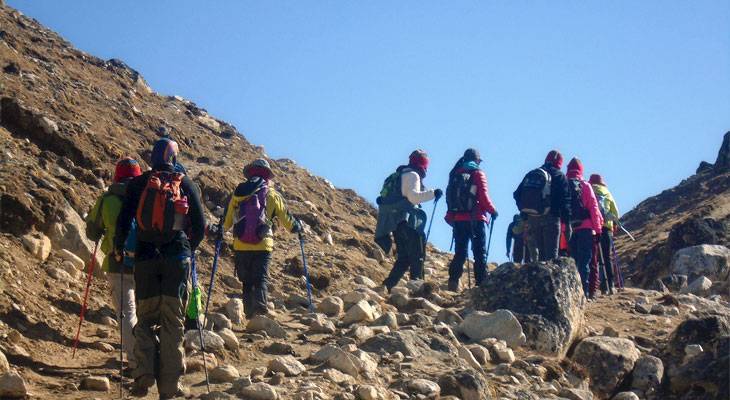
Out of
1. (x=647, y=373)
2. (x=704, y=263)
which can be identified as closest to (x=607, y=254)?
(x=704, y=263)

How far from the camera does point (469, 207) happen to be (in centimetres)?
1565

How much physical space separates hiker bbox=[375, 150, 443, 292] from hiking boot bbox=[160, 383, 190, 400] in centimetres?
706

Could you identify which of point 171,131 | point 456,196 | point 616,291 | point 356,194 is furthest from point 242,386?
point 356,194

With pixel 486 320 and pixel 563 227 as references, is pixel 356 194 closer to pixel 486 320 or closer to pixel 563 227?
pixel 563 227

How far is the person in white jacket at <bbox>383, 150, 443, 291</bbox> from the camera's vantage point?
51.4ft

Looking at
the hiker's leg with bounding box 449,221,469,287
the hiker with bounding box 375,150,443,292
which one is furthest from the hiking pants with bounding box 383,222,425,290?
the hiker's leg with bounding box 449,221,469,287

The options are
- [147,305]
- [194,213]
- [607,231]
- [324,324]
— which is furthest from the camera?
[607,231]

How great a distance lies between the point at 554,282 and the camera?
13461mm

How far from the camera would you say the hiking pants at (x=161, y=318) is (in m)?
8.59

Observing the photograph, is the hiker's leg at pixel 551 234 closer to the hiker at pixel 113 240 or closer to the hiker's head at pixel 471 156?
the hiker's head at pixel 471 156

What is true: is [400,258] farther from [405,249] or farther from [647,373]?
[647,373]

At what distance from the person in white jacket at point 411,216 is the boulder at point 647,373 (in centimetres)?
460

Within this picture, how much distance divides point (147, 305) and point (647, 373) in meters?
6.41

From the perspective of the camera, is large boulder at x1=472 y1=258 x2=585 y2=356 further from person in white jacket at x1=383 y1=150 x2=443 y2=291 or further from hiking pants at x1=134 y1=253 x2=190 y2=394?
hiking pants at x1=134 y1=253 x2=190 y2=394
